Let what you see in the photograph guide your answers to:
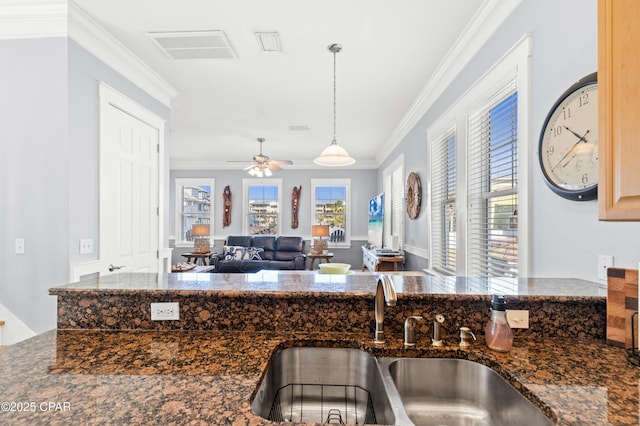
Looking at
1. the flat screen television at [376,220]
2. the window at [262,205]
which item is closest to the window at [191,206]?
the window at [262,205]

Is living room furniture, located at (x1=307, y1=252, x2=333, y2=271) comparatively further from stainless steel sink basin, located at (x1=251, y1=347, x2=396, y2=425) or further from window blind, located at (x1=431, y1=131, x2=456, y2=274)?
stainless steel sink basin, located at (x1=251, y1=347, x2=396, y2=425)

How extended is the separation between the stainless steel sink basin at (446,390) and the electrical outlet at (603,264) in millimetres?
790

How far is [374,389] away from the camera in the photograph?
1.06 meters

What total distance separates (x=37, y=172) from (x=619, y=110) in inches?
126

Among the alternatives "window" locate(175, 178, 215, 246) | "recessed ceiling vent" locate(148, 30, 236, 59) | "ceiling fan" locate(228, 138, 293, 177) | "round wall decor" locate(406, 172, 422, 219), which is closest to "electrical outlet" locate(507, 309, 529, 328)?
"recessed ceiling vent" locate(148, 30, 236, 59)

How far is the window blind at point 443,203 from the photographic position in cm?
321

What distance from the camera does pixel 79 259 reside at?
8.22ft

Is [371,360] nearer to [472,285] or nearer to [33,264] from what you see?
[472,285]

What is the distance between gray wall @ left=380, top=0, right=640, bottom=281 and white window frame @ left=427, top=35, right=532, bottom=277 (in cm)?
4

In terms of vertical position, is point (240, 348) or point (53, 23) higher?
point (53, 23)

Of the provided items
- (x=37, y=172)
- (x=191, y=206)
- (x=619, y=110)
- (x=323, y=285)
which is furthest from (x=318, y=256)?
(x=619, y=110)

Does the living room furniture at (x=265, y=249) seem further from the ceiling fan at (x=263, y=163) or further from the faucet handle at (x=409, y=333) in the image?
the faucet handle at (x=409, y=333)

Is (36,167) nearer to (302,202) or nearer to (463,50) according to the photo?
(463,50)

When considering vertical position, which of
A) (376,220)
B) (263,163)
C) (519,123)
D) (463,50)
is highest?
(463,50)
